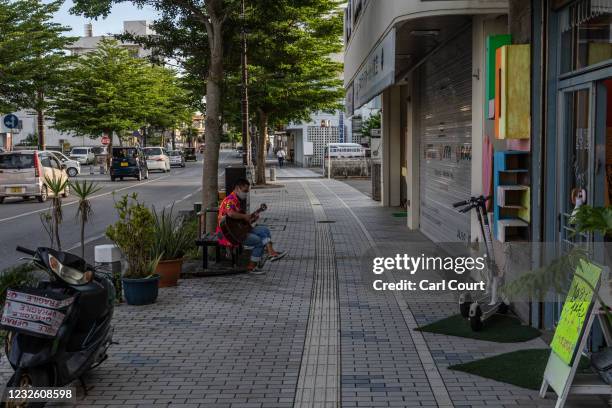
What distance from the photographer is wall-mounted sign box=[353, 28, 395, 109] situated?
10336 millimetres

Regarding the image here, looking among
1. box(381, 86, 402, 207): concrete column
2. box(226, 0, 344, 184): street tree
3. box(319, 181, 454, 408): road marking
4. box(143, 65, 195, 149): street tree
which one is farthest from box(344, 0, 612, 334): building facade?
box(143, 65, 195, 149): street tree

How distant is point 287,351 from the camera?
6.98 meters

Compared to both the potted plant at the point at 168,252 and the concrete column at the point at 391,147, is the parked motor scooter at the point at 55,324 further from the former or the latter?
the concrete column at the point at 391,147

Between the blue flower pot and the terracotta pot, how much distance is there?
0.96 meters

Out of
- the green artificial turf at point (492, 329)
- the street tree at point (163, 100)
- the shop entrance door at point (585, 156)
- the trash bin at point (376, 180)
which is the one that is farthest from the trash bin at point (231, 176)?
the street tree at point (163, 100)

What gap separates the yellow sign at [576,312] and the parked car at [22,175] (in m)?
22.1

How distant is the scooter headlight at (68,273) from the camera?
532 cm

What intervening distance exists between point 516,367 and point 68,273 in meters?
3.60

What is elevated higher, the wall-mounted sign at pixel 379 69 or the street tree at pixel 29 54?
the street tree at pixel 29 54

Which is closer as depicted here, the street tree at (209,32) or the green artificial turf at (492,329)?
the green artificial turf at (492,329)

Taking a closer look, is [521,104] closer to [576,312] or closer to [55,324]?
[576,312]

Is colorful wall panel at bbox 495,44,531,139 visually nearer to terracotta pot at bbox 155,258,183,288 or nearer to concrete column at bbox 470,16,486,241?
concrete column at bbox 470,16,486,241

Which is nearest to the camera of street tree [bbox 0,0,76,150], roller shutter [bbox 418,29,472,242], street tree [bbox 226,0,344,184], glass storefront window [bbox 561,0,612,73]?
glass storefront window [bbox 561,0,612,73]

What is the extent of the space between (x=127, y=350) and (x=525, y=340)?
12.0 ft
